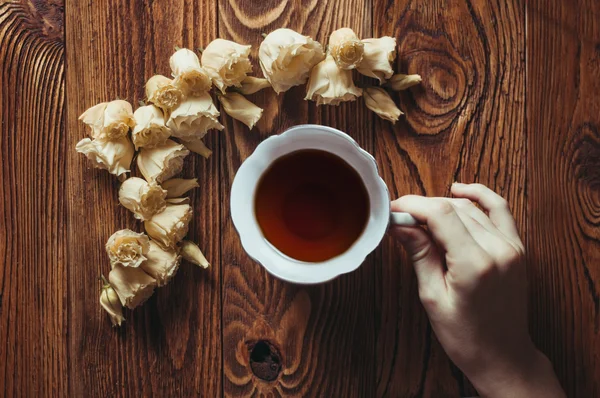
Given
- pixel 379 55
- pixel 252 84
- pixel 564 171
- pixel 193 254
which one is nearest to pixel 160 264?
pixel 193 254

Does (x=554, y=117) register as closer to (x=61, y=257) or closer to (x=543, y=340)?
(x=543, y=340)

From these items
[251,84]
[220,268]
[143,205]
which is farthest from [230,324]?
[251,84]

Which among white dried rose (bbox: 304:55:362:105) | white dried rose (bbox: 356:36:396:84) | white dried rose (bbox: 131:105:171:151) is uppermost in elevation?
white dried rose (bbox: 356:36:396:84)

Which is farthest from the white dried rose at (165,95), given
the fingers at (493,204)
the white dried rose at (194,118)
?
the fingers at (493,204)

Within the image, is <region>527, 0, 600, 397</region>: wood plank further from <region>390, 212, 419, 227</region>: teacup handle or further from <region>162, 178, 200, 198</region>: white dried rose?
<region>162, 178, 200, 198</region>: white dried rose

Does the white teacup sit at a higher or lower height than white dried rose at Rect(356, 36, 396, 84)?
lower

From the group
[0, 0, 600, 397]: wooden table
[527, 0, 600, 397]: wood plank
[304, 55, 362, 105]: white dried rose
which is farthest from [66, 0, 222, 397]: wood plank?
[527, 0, 600, 397]: wood plank

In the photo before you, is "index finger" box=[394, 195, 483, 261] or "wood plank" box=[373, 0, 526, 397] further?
"wood plank" box=[373, 0, 526, 397]
